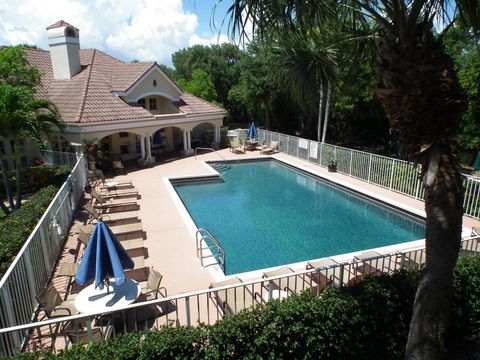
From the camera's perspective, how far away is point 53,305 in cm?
686

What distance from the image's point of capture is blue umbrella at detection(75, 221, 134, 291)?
6.62m

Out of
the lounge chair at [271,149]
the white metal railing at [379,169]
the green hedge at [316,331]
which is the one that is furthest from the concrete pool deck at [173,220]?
the green hedge at [316,331]

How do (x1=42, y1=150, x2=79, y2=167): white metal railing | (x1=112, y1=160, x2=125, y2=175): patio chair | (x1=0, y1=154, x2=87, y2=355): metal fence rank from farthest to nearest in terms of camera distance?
(x1=112, y1=160, x2=125, y2=175): patio chair < (x1=42, y1=150, x2=79, y2=167): white metal railing < (x1=0, y1=154, x2=87, y2=355): metal fence

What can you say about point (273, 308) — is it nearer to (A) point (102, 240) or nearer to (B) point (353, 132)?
(A) point (102, 240)

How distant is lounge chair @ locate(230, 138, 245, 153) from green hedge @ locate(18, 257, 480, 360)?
21.4m

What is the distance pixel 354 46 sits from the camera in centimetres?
692

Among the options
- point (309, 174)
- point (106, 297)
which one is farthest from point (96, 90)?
point (106, 297)

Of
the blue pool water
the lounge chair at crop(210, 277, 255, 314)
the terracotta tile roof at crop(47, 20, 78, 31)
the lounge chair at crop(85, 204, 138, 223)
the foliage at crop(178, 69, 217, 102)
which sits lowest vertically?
the blue pool water

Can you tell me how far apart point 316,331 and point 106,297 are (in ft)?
14.0

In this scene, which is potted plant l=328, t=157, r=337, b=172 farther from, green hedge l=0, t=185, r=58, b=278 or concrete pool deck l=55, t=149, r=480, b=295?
green hedge l=0, t=185, r=58, b=278

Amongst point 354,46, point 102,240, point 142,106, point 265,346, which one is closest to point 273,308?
point 265,346

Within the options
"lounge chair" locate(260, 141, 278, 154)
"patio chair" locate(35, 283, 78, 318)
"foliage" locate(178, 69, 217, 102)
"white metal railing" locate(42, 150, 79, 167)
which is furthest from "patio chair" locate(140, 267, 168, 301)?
"foliage" locate(178, 69, 217, 102)

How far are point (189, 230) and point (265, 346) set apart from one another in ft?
24.5

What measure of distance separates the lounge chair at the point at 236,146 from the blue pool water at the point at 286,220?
6.36m
